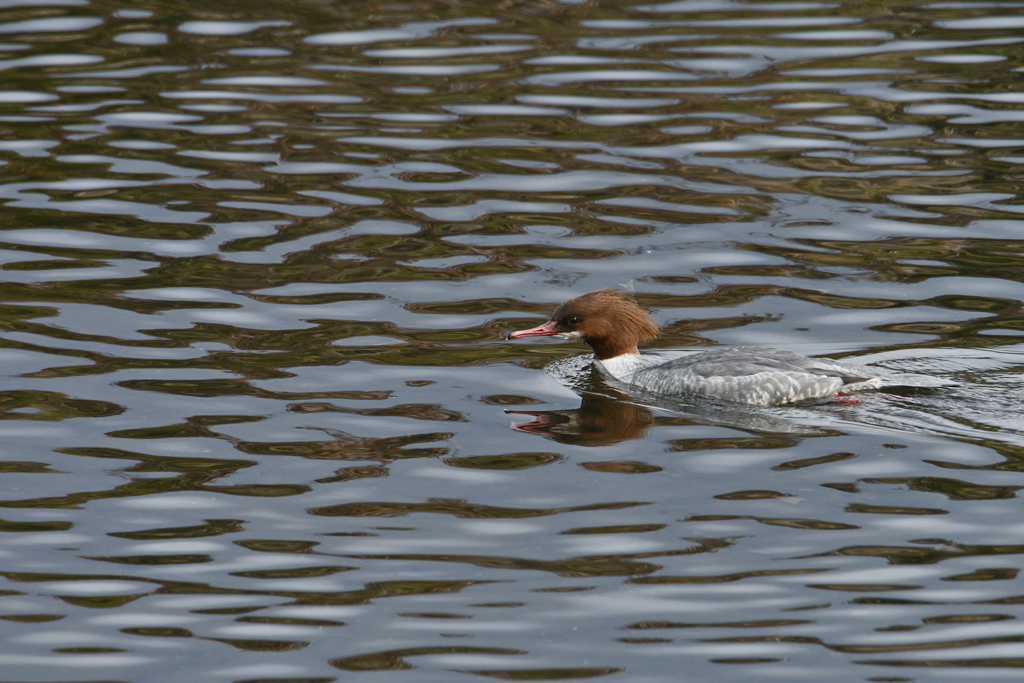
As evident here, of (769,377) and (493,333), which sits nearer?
(769,377)

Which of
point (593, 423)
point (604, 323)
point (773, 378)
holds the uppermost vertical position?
point (604, 323)

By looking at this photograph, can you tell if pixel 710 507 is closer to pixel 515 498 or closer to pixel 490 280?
pixel 515 498

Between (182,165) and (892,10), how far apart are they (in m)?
9.14

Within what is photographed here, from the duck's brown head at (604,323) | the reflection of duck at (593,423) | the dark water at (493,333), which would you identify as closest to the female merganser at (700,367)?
the duck's brown head at (604,323)

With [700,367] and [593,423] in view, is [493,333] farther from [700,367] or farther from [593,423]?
[700,367]

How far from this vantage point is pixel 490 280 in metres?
10.6

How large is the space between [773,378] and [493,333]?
2.17 meters

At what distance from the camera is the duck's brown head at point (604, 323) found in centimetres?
932

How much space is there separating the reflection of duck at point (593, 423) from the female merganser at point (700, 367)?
44cm

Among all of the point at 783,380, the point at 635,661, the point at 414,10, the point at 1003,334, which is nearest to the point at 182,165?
the point at 414,10

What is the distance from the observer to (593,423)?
8.38 metres

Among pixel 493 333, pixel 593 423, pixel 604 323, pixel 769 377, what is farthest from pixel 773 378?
pixel 493 333

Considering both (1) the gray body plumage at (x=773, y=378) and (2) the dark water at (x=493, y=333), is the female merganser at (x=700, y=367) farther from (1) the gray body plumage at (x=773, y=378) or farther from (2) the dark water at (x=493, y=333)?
(2) the dark water at (x=493, y=333)

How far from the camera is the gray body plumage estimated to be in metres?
8.44
